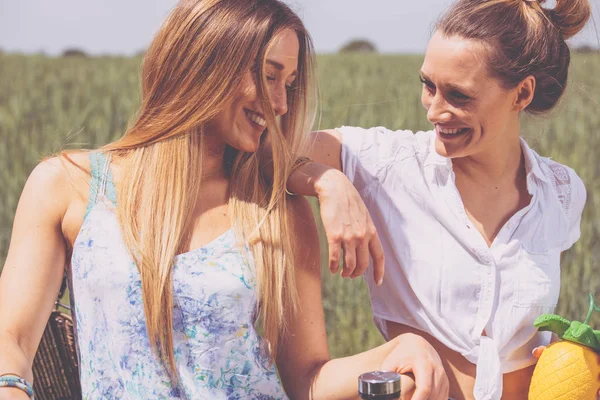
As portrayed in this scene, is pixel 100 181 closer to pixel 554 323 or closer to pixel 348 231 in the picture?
pixel 348 231

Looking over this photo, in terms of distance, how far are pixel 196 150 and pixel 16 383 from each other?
65 centimetres

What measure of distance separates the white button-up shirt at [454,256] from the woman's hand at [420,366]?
0.38 meters

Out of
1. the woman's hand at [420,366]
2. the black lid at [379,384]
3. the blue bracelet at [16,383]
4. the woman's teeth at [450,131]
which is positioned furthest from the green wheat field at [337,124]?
the black lid at [379,384]

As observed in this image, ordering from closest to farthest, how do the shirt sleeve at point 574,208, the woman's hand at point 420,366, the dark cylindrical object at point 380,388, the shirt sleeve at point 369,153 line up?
the dark cylindrical object at point 380,388 → the woman's hand at point 420,366 → the shirt sleeve at point 369,153 → the shirt sleeve at point 574,208

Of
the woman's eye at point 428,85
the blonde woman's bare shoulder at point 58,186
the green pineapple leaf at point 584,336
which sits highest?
the woman's eye at point 428,85

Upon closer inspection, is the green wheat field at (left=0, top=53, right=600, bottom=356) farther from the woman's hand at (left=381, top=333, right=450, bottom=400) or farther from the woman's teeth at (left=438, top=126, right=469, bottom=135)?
the woman's hand at (left=381, top=333, right=450, bottom=400)

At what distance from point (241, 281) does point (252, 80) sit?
0.46 metres

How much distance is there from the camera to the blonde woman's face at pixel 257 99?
1986 millimetres

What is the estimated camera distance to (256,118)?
79.7 inches

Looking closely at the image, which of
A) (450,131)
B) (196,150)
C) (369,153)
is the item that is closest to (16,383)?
(196,150)

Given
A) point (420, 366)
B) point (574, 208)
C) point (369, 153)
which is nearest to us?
point (420, 366)

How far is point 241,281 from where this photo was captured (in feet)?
6.34

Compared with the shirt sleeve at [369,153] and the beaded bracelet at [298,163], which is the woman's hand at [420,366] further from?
the shirt sleeve at [369,153]

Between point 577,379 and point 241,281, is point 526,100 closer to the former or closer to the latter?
point 577,379
